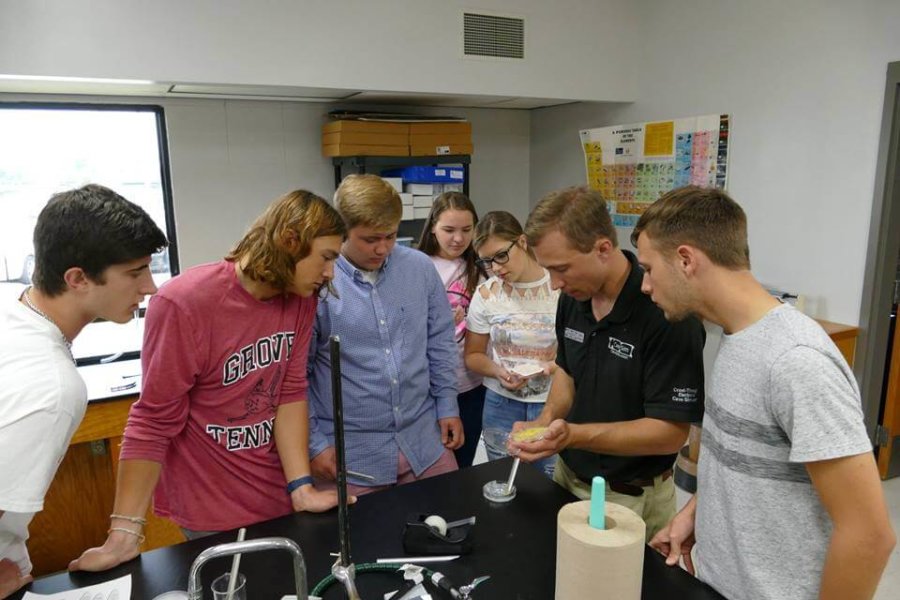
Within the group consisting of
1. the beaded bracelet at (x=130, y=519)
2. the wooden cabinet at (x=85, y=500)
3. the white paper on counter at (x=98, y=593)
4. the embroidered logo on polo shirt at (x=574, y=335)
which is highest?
the embroidered logo on polo shirt at (x=574, y=335)

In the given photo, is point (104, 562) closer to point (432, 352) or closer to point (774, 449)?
point (432, 352)

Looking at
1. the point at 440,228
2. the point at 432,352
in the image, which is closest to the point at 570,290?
the point at 432,352

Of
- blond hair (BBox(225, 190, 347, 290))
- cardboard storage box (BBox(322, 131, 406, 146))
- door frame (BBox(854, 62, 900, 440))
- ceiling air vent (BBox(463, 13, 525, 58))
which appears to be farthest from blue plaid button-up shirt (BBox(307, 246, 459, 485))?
door frame (BBox(854, 62, 900, 440))

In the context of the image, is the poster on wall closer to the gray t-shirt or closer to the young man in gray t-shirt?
the young man in gray t-shirt

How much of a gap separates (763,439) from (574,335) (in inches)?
24.7

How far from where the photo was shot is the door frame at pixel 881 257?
8.46 ft

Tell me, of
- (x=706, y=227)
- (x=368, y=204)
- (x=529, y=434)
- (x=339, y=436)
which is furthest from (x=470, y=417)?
(x=339, y=436)

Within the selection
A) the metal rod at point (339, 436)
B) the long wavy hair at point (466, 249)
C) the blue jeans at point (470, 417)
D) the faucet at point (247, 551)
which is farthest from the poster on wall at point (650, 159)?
the faucet at point (247, 551)

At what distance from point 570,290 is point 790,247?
6.78ft

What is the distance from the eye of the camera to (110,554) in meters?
1.14

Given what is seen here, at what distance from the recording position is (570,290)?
1.53 metres

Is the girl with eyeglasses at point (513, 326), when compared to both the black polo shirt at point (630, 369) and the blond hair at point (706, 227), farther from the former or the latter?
the blond hair at point (706, 227)

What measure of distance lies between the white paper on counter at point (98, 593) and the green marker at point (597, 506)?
0.81 m

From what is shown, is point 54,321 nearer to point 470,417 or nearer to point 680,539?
point 680,539
